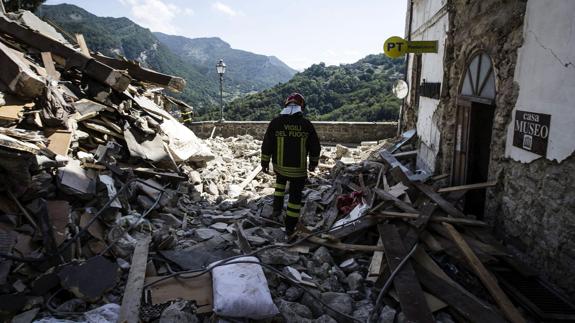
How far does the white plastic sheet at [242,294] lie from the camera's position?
2941mm

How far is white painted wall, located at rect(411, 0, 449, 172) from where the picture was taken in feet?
23.9

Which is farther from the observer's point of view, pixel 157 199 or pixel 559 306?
pixel 157 199

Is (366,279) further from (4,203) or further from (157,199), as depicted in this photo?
(4,203)

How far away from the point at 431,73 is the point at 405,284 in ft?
20.2

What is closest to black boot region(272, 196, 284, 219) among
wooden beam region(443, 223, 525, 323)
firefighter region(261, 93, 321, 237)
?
firefighter region(261, 93, 321, 237)

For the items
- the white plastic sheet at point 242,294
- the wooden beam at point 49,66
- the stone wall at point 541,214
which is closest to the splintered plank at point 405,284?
the white plastic sheet at point 242,294

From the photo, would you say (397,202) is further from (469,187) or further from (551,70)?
(551,70)

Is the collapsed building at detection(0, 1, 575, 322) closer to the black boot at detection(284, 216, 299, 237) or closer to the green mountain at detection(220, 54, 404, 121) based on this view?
the black boot at detection(284, 216, 299, 237)

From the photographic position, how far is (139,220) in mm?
4801

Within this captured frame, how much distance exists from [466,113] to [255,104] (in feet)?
104

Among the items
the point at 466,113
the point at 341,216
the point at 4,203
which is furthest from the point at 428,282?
the point at 4,203

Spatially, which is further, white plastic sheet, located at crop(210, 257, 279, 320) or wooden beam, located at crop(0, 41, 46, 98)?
wooden beam, located at crop(0, 41, 46, 98)

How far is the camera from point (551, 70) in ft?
11.2

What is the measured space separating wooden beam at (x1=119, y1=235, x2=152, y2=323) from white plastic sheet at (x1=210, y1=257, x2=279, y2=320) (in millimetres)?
640
